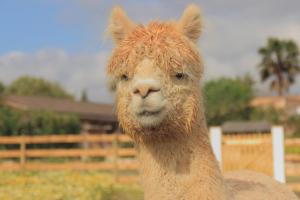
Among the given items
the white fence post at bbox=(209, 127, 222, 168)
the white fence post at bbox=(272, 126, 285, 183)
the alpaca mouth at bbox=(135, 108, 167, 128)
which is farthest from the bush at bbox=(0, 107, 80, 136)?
the alpaca mouth at bbox=(135, 108, 167, 128)

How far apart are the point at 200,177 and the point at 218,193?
6.0 inches

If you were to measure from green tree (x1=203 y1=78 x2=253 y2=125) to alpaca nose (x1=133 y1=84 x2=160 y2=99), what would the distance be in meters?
45.6

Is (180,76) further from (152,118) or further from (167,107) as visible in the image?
(152,118)

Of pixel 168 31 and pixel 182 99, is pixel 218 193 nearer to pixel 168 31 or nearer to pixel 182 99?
pixel 182 99

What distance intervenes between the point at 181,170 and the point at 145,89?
24.6 inches

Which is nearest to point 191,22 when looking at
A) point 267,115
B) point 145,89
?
point 145,89

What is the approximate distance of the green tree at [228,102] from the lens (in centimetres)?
5006

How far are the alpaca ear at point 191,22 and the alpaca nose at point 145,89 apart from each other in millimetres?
617

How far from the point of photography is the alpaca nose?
3121 millimetres

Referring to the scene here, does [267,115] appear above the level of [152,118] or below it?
below

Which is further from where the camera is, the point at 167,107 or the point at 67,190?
the point at 67,190

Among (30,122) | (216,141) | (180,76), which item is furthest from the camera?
(30,122)

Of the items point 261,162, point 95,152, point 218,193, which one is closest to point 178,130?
point 218,193

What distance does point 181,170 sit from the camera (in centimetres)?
344
